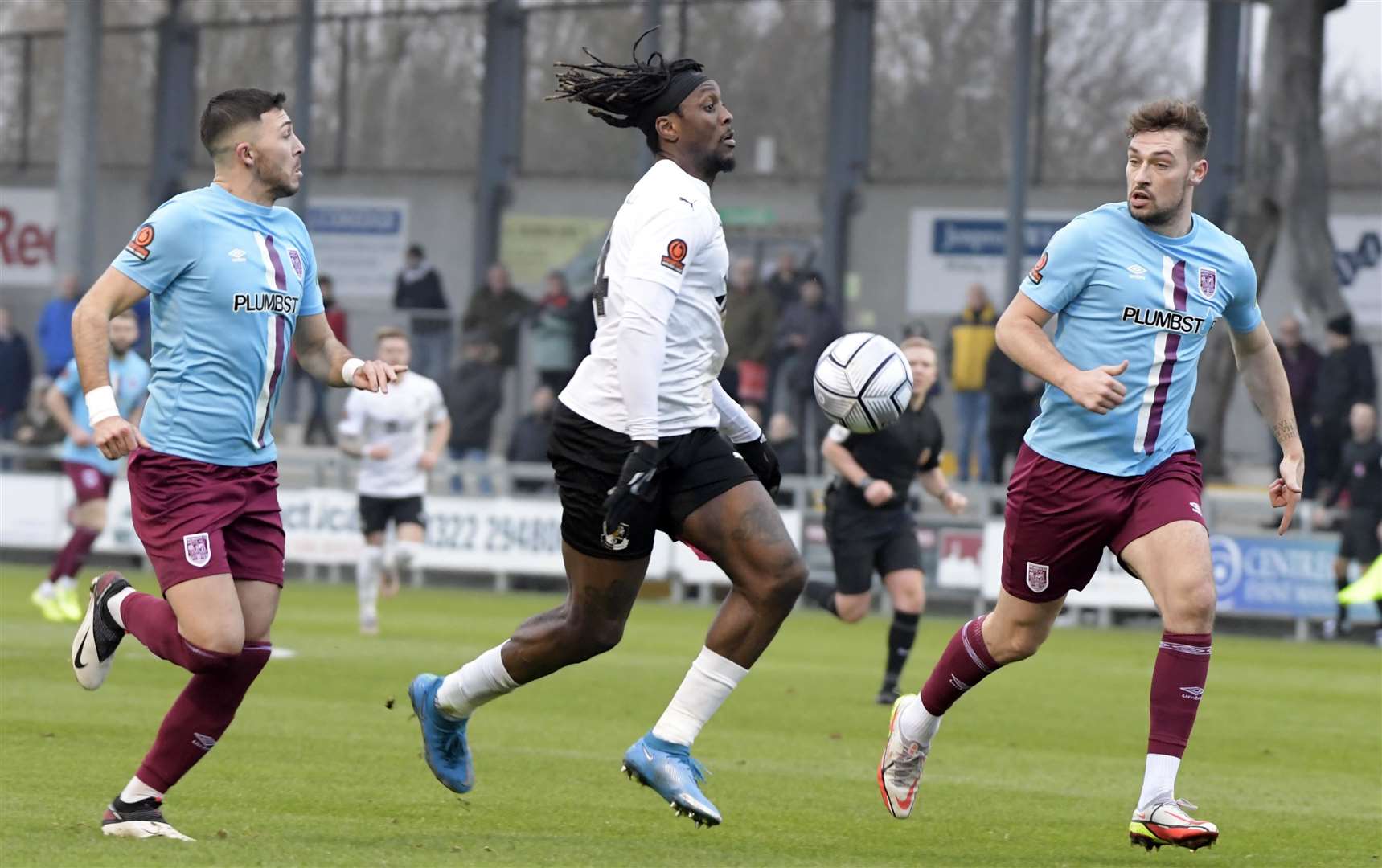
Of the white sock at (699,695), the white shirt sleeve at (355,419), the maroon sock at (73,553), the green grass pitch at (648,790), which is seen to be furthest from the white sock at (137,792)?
the maroon sock at (73,553)

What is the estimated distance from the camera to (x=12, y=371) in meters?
27.8

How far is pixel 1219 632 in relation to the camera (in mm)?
22406

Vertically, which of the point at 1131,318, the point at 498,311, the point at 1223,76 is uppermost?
the point at 1223,76

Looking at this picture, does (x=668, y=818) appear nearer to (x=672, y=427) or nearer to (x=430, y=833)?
(x=430, y=833)

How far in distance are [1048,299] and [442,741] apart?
261cm

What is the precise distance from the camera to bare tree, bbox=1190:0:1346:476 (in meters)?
25.1

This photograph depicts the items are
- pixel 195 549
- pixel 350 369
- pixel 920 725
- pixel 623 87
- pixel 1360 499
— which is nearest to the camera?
pixel 195 549

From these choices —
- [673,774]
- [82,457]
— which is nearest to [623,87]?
[673,774]

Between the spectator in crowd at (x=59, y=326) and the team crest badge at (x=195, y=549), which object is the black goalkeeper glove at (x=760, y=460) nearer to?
the team crest badge at (x=195, y=549)

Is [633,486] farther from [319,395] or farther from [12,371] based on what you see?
[12,371]

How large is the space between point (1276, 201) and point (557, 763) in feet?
56.6

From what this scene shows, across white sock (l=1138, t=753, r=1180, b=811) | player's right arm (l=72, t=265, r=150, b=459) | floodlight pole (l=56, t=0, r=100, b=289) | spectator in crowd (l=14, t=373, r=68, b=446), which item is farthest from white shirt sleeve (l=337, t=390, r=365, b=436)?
Result: floodlight pole (l=56, t=0, r=100, b=289)

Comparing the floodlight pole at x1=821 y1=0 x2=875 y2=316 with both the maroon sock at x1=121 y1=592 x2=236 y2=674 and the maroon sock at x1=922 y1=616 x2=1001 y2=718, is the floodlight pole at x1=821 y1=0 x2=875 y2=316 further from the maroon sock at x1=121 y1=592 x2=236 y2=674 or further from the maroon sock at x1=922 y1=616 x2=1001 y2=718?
the maroon sock at x1=121 y1=592 x2=236 y2=674

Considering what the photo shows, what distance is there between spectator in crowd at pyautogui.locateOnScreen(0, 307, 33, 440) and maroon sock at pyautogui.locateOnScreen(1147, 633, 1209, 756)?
22574 mm
